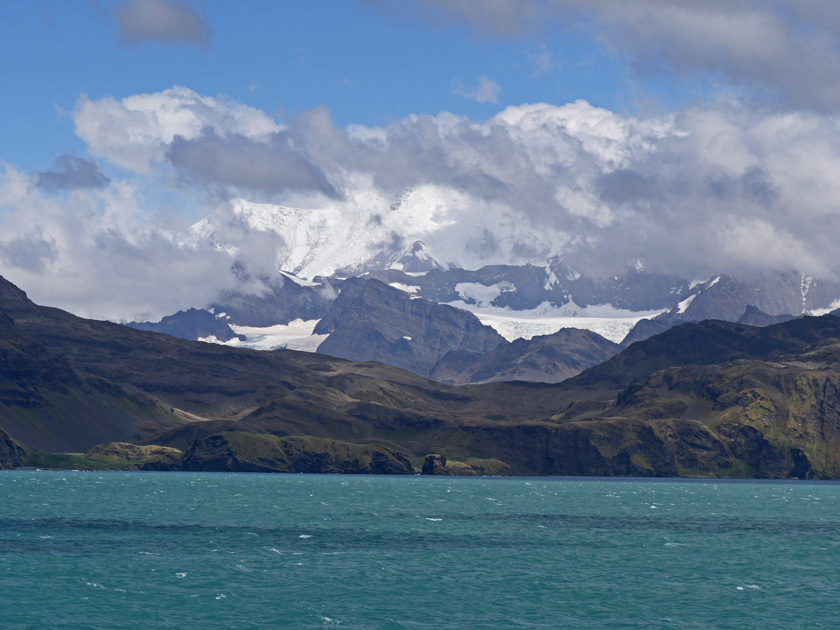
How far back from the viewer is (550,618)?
311 feet

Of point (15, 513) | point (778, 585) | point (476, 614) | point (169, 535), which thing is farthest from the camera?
point (15, 513)

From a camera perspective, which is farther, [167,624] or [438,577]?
[438,577]

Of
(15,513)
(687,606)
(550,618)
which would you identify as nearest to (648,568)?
(687,606)

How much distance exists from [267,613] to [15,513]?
105 metres

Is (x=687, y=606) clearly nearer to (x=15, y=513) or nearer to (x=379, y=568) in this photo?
(x=379, y=568)

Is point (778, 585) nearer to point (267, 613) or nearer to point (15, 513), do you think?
point (267, 613)

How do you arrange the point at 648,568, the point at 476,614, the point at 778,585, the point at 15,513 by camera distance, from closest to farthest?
the point at 476,614 < the point at 778,585 < the point at 648,568 < the point at 15,513

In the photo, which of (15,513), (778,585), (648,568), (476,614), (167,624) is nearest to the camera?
(167,624)

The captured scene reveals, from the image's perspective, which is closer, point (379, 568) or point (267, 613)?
point (267, 613)

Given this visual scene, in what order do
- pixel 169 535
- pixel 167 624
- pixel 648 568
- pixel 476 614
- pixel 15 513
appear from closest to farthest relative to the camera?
pixel 167 624 < pixel 476 614 < pixel 648 568 < pixel 169 535 < pixel 15 513

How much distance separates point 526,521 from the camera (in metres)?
186

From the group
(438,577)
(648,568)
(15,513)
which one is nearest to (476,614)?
(438,577)

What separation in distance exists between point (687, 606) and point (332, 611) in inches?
1238

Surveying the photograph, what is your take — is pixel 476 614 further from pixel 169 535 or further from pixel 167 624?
pixel 169 535
